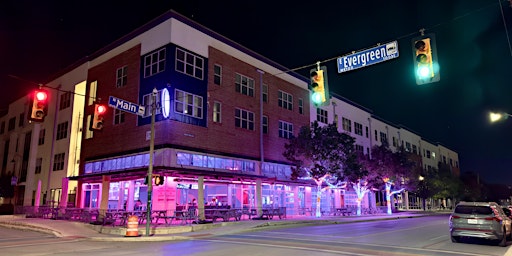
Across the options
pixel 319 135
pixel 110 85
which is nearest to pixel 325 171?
pixel 319 135

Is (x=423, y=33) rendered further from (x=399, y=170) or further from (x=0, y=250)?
(x=399, y=170)

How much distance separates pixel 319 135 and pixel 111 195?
775 inches

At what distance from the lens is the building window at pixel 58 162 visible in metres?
39.4

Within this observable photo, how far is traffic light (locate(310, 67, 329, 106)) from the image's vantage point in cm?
1294

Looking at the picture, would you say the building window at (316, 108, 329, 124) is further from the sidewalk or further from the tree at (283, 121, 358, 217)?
the sidewalk

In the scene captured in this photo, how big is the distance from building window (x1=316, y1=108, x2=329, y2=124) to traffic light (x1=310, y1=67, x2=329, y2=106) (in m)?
34.9

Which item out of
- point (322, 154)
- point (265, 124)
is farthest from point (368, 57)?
point (265, 124)

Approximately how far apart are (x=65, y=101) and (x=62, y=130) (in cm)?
314

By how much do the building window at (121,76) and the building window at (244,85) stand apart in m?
9.84

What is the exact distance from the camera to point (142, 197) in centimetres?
3114

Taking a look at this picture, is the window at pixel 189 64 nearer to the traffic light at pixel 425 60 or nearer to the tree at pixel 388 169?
the traffic light at pixel 425 60

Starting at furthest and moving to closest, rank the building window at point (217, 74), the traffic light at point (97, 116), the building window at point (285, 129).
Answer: the building window at point (285, 129) < the building window at point (217, 74) < the traffic light at point (97, 116)

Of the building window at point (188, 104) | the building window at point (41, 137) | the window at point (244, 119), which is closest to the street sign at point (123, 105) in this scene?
the building window at point (188, 104)

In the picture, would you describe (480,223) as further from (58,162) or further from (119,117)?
(58,162)
